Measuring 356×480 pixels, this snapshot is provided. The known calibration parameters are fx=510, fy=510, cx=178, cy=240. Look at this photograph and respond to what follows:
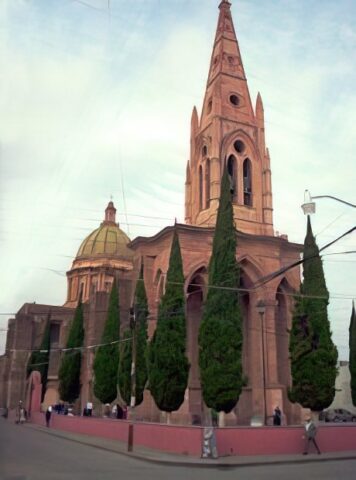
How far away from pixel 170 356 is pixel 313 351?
6.38 m

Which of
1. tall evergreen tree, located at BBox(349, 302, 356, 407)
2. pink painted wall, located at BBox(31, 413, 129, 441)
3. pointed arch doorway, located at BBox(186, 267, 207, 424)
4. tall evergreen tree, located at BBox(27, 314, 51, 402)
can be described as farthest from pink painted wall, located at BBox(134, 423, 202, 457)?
tall evergreen tree, located at BBox(27, 314, 51, 402)

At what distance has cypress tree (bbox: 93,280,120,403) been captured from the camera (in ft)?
108

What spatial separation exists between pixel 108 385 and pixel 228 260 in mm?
15150

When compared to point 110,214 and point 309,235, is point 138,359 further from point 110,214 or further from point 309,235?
point 110,214

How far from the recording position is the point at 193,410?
98.8 ft

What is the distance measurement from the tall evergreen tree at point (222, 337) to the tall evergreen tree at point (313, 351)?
2.90 metres

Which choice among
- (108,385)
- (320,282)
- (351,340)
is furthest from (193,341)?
(351,340)

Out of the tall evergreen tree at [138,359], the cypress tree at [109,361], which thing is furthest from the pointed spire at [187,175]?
the tall evergreen tree at [138,359]

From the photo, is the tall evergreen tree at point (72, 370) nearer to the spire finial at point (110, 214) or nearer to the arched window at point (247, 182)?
the arched window at point (247, 182)

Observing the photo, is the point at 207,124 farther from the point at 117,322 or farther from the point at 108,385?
the point at 108,385

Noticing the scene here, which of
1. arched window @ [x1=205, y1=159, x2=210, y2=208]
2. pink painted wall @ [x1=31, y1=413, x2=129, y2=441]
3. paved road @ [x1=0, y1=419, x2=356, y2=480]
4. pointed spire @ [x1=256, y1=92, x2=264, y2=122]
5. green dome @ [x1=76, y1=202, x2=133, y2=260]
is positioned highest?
pointed spire @ [x1=256, y1=92, x2=264, y2=122]

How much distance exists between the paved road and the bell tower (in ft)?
65.9

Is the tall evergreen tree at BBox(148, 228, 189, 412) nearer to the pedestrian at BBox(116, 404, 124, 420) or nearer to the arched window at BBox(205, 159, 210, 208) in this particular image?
the pedestrian at BBox(116, 404, 124, 420)

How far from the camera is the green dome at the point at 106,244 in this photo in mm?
63500
